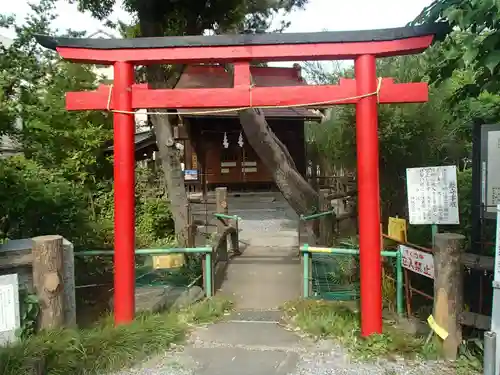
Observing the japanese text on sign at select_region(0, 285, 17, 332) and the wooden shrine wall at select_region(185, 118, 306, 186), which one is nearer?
the japanese text on sign at select_region(0, 285, 17, 332)

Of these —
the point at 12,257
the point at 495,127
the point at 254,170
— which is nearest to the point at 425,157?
the point at 495,127

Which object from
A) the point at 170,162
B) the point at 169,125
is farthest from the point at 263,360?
the point at 169,125

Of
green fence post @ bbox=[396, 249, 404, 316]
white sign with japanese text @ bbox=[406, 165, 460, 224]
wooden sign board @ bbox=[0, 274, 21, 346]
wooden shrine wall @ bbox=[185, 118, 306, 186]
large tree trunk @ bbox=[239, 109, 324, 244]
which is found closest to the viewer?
wooden sign board @ bbox=[0, 274, 21, 346]

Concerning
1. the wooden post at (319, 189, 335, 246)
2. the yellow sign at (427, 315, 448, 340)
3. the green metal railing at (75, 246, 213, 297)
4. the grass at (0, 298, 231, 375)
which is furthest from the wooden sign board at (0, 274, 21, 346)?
the wooden post at (319, 189, 335, 246)

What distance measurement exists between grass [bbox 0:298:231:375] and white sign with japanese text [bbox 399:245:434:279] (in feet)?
8.37

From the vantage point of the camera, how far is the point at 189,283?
7.38m

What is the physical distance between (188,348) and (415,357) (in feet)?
7.08

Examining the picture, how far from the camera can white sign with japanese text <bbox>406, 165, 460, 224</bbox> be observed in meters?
5.01

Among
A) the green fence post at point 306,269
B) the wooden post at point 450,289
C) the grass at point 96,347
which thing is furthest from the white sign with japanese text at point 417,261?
the grass at point 96,347

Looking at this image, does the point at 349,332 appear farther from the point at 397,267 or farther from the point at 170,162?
the point at 170,162

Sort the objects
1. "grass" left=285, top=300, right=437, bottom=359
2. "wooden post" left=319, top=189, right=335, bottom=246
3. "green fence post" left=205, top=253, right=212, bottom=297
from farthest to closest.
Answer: "wooden post" left=319, top=189, right=335, bottom=246 < "green fence post" left=205, top=253, right=212, bottom=297 < "grass" left=285, top=300, right=437, bottom=359

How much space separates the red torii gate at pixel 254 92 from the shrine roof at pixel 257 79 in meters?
11.3

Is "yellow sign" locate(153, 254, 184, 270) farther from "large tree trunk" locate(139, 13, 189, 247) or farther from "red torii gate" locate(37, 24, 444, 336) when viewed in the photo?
"large tree trunk" locate(139, 13, 189, 247)

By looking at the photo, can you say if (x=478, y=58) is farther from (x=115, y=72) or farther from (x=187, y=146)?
(x=187, y=146)
